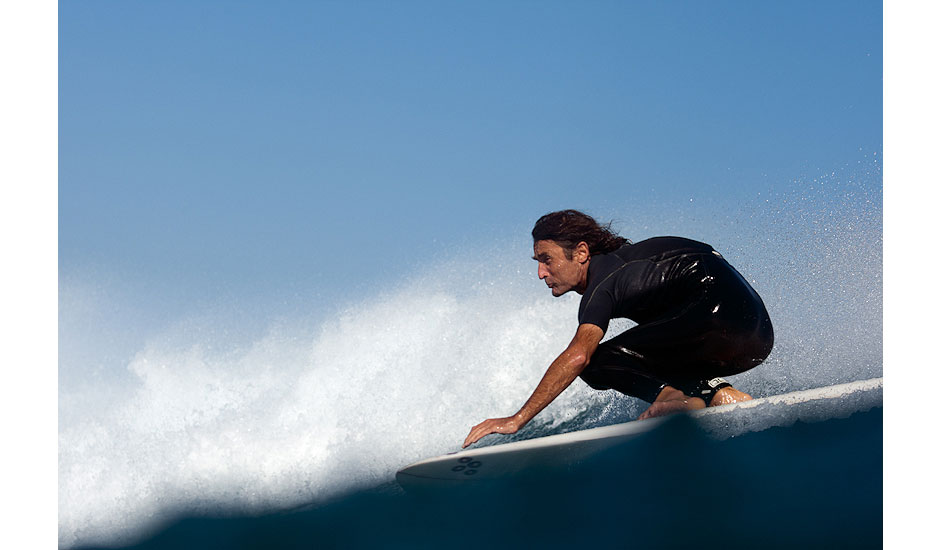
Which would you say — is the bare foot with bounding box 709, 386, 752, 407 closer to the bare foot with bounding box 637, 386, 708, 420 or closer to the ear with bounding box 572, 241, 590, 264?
the bare foot with bounding box 637, 386, 708, 420

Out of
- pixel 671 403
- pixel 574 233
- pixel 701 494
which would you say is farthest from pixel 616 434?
pixel 574 233

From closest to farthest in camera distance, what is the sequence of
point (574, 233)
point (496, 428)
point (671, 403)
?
point (496, 428)
point (671, 403)
point (574, 233)

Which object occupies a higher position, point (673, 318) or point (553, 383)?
point (673, 318)

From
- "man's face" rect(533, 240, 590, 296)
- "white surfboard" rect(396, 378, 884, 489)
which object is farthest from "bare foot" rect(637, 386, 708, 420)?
"man's face" rect(533, 240, 590, 296)

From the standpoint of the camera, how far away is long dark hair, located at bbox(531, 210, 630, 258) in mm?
3639

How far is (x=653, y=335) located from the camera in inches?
138

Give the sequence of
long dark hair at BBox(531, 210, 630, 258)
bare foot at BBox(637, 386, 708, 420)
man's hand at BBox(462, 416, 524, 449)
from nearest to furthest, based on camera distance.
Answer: man's hand at BBox(462, 416, 524, 449)
bare foot at BBox(637, 386, 708, 420)
long dark hair at BBox(531, 210, 630, 258)

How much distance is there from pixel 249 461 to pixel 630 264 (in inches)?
94.4

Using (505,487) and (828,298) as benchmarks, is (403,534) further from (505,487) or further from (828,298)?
(828,298)

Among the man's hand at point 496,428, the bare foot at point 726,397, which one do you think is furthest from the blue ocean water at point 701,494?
the man's hand at point 496,428

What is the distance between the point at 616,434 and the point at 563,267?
79 cm

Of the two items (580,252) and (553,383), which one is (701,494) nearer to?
(553,383)

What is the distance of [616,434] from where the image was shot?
3.29 m

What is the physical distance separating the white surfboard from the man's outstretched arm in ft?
0.43
